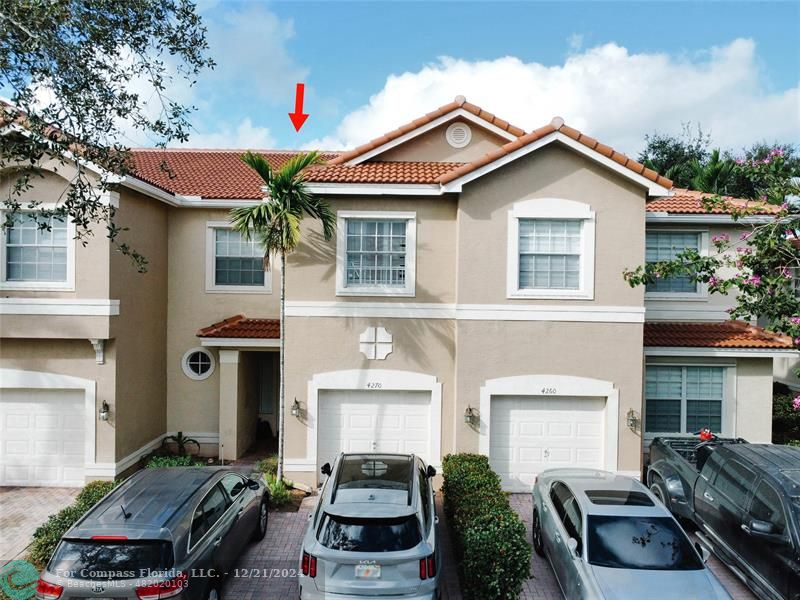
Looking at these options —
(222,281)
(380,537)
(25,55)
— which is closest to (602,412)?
(380,537)

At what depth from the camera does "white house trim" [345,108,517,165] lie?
12102mm

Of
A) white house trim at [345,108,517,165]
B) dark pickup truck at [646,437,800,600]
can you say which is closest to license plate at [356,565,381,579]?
dark pickup truck at [646,437,800,600]

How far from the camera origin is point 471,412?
10.7 metres

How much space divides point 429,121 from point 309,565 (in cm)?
991

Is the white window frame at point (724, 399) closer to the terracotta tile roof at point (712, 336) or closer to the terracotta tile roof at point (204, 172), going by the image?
the terracotta tile roof at point (712, 336)

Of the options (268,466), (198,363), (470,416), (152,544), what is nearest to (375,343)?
(470,416)

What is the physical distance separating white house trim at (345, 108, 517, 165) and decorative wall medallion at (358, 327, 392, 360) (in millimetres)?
4143

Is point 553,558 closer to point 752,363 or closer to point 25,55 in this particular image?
point 752,363

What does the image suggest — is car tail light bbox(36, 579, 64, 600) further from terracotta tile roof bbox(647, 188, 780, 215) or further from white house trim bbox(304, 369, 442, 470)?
terracotta tile roof bbox(647, 188, 780, 215)

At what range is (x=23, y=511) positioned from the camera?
10047mm

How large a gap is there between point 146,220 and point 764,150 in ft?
125

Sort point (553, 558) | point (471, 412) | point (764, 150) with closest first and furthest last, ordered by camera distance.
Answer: point (553, 558) < point (471, 412) < point (764, 150)

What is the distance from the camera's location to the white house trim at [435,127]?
1210cm

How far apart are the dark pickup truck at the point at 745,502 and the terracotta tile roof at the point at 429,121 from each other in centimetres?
820
